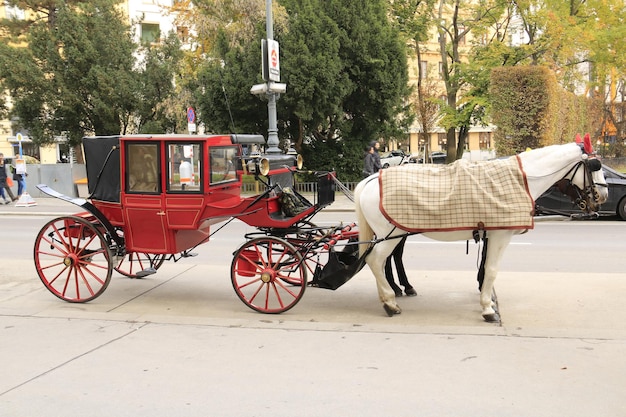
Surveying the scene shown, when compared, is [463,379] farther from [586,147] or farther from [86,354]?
[86,354]

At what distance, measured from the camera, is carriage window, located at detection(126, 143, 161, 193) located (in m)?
6.46

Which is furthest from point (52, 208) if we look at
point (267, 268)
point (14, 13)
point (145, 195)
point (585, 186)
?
point (14, 13)

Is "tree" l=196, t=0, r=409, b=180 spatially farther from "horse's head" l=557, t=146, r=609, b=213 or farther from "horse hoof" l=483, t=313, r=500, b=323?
"horse hoof" l=483, t=313, r=500, b=323

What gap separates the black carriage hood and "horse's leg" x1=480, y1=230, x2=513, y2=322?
13.8 feet

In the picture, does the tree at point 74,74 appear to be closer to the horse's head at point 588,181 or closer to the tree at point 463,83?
the tree at point 463,83

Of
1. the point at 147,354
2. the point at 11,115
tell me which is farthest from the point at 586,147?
the point at 11,115

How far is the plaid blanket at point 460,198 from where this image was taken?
550 cm

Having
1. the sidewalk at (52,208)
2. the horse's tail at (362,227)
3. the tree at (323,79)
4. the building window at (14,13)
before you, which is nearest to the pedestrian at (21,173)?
the sidewalk at (52,208)

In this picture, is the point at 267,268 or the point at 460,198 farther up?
the point at 460,198

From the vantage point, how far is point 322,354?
4.96 m

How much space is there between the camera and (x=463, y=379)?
171 inches

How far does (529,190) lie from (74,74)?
73.2 ft

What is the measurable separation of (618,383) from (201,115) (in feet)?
67.3

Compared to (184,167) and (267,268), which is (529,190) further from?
(184,167)
